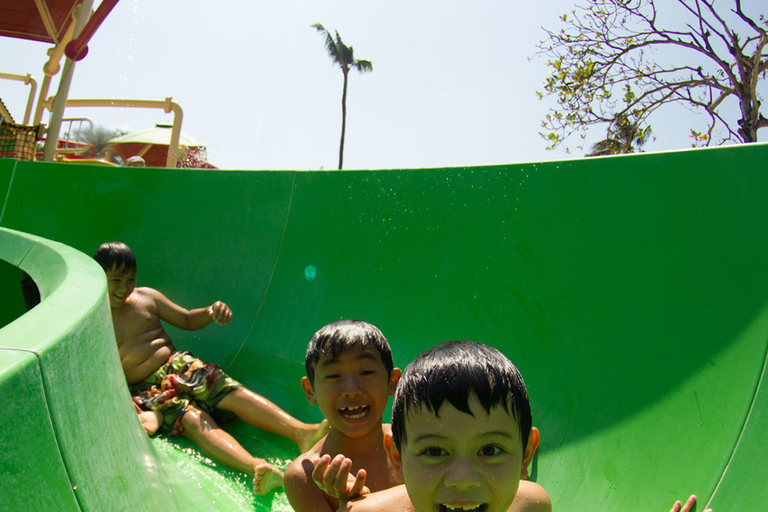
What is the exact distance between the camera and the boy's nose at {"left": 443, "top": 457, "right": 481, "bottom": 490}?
3.36ft

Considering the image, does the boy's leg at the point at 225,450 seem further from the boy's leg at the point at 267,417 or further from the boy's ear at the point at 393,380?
the boy's ear at the point at 393,380

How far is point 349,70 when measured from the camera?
79.2 feet

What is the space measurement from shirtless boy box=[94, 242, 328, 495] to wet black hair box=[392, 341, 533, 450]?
3.30ft

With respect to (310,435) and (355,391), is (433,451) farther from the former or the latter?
(310,435)

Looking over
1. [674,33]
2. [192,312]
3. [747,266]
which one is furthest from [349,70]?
[747,266]

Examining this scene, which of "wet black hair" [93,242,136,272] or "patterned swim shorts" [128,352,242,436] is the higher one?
"wet black hair" [93,242,136,272]

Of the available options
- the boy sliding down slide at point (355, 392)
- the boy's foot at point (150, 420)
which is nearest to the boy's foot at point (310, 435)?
the boy sliding down slide at point (355, 392)

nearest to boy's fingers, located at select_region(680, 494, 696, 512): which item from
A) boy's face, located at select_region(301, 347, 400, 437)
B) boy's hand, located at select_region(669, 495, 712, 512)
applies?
boy's hand, located at select_region(669, 495, 712, 512)

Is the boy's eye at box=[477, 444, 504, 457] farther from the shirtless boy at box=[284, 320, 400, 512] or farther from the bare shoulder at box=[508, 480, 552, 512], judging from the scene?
the shirtless boy at box=[284, 320, 400, 512]

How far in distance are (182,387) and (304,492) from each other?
1.14 metres

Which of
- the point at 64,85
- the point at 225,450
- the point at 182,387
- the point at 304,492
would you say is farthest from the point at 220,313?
the point at 64,85

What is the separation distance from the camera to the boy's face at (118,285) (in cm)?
284

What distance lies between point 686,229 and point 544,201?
62 centimetres

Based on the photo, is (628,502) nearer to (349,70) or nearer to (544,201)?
(544,201)
